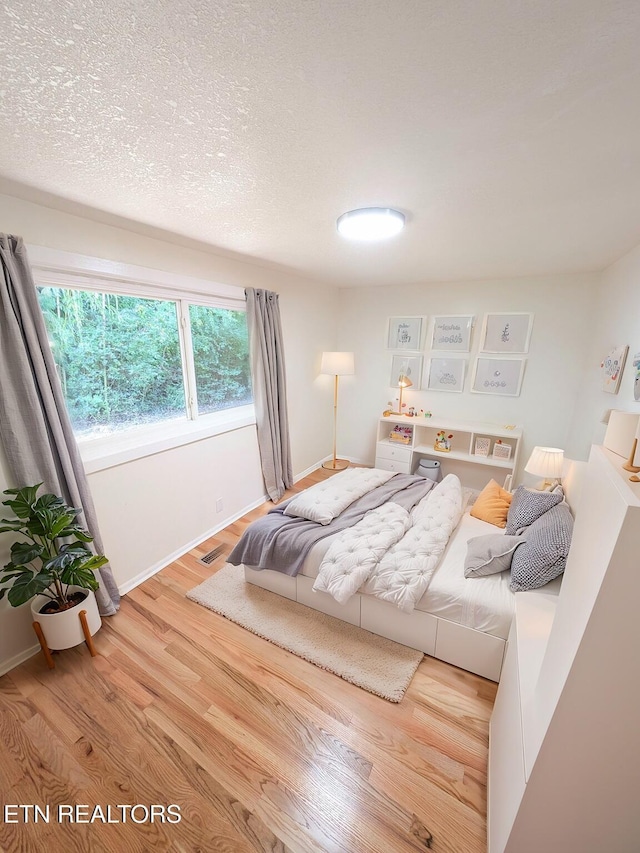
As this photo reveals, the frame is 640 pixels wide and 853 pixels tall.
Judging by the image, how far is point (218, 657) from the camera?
1.75m

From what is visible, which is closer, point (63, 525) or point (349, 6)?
point (349, 6)

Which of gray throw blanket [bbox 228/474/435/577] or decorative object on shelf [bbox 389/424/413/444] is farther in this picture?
decorative object on shelf [bbox 389/424/413/444]

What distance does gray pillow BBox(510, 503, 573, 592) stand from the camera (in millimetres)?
1526

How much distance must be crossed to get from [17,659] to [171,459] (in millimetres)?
1331

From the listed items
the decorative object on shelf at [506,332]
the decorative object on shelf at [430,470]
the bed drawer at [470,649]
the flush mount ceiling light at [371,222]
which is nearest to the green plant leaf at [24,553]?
the bed drawer at [470,649]

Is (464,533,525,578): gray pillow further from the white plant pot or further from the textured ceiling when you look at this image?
the white plant pot

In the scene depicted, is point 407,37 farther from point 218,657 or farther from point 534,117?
point 218,657

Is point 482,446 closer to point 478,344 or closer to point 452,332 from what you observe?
point 478,344

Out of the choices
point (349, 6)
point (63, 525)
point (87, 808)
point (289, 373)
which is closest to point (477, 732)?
point (87, 808)

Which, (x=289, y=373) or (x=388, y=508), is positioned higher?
(x=289, y=373)

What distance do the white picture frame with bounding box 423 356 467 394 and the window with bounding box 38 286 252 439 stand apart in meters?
2.16

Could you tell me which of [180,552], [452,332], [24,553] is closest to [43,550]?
[24,553]

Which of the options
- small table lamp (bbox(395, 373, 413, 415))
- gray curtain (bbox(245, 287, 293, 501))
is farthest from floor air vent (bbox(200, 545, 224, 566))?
small table lamp (bbox(395, 373, 413, 415))

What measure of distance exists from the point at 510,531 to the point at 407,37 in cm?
219
